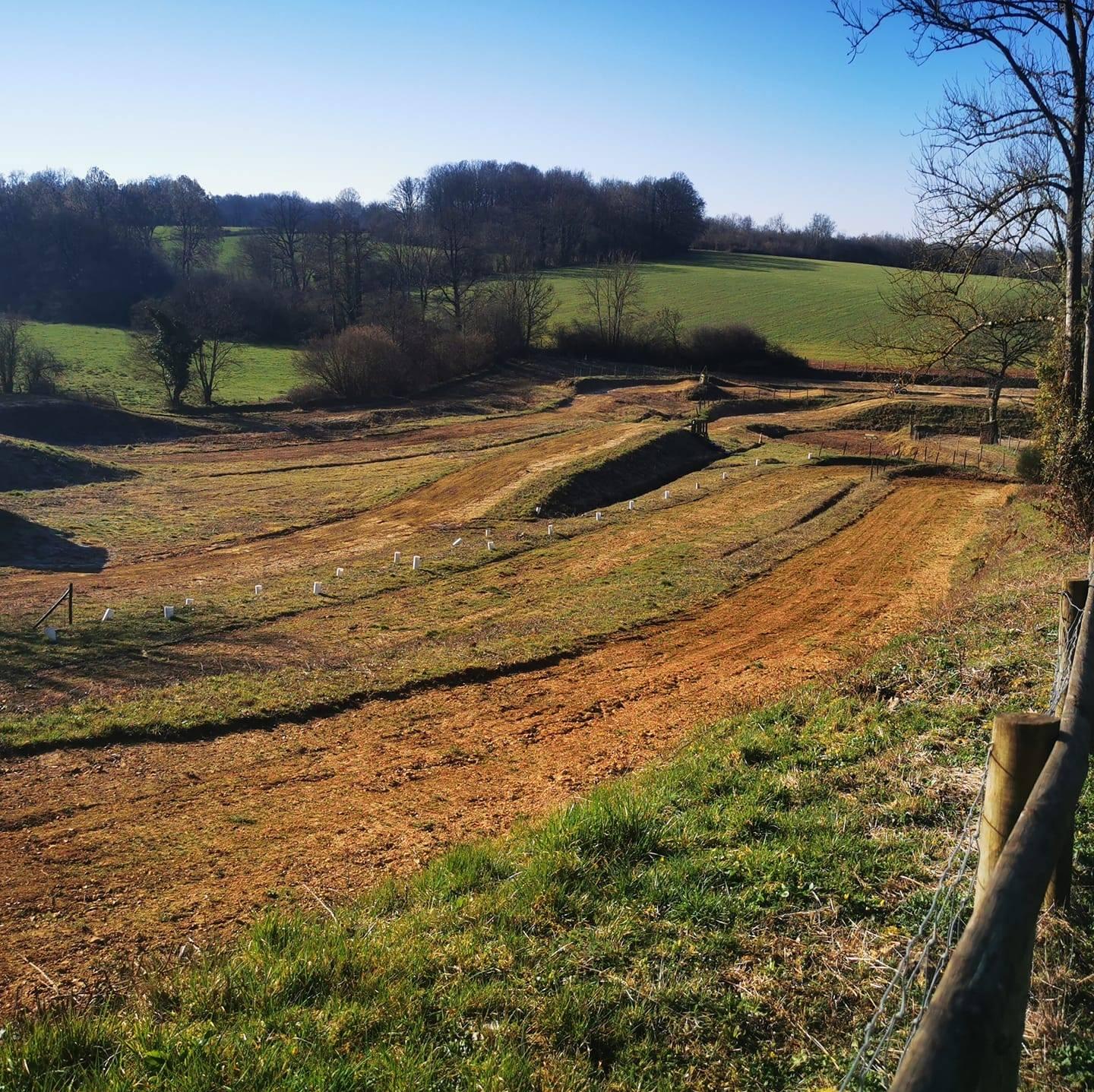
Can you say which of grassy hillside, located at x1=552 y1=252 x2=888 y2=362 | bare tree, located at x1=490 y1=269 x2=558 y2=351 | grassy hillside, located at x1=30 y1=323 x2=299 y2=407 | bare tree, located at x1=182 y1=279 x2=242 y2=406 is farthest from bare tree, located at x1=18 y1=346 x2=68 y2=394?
grassy hillside, located at x1=552 y1=252 x2=888 y2=362

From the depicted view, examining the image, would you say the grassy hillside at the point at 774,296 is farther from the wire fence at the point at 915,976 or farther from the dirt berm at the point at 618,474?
the wire fence at the point at 915,976

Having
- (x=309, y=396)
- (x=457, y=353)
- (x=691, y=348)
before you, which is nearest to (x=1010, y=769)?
(x=309, y=396)

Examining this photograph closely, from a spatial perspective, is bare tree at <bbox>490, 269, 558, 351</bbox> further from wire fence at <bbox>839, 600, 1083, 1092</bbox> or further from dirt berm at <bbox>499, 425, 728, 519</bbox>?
wire fence at <bbox>839, 600, 1083, 1092</bbox>

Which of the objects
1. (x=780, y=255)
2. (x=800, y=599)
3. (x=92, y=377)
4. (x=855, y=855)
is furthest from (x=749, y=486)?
(x=780, y=255)

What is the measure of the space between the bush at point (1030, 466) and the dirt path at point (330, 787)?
1722cm

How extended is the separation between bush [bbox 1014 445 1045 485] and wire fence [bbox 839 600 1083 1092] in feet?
95.8

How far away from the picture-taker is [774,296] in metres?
96.6

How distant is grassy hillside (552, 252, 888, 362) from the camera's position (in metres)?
82.2

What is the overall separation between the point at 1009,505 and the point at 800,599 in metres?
14.6

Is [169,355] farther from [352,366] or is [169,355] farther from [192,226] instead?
[192,226]

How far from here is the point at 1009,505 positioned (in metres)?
28.1

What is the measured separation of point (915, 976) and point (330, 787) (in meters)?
7.54

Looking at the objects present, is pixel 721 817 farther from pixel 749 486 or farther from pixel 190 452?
pixel 190 452

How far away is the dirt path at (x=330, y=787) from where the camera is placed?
729 centimetres
